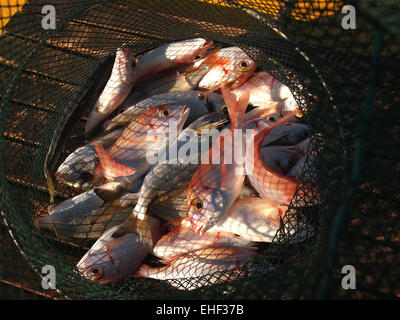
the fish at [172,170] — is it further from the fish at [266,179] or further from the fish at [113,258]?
the fish at [266,179]

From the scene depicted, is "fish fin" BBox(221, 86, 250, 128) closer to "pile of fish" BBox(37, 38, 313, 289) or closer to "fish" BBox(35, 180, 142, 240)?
"pile of fish" BBox(37, 38, 313, 289)

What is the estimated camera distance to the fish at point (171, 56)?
2.76 meters

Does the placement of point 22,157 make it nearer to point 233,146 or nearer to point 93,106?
point 93,106

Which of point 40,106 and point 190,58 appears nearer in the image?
point 40,106

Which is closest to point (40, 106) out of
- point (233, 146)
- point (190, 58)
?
point (190, 58)

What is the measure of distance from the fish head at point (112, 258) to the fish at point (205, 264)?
133mm

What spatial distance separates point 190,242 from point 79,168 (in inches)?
37.2

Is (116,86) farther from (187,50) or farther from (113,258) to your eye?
(113,258)

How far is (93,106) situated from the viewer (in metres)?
2.79

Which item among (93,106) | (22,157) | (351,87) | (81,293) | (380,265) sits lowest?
(81,293)

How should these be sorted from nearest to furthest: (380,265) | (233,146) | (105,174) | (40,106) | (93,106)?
(380,265) → (233,146) → (105,174) → (40,106) → (93,106)

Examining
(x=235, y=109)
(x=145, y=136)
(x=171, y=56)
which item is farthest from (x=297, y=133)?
(x=171, y=56)
